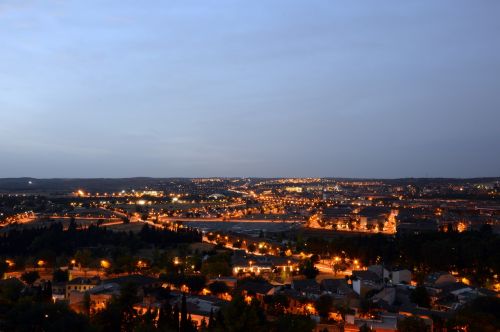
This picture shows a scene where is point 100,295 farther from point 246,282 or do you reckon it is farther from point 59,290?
point 246,282

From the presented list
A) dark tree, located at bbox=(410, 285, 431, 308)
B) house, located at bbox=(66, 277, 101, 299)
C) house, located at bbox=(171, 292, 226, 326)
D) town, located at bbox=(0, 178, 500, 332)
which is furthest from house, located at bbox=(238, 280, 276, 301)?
house, located at bbox=(66, 277, 101, 299)

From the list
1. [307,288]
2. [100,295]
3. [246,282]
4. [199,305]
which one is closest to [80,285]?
[100,295]

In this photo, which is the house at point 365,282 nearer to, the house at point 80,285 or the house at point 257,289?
the house at point 257,289

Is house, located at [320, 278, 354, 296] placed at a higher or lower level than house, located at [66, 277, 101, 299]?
higher

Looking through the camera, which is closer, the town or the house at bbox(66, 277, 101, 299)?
Answer: the town

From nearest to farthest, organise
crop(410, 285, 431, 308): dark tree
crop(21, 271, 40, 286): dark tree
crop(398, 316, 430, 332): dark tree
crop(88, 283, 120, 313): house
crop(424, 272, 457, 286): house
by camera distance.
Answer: crop(398, 316, 430, 332): dark tree < crop(88, 283, 120, 313): house < crop(410, 285, 431, 308): dark tree < crop(424, 272, 457, 286): house < crop(21, 271, 40, 286): dark tree

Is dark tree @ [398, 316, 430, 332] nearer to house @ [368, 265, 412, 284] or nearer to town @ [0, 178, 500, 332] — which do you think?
town @ [0, 178, 500, 332]

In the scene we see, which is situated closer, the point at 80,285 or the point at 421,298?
the point at 421,298

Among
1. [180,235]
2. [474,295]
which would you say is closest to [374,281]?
[474,295]

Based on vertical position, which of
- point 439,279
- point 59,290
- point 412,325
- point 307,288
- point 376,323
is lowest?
point 59,290

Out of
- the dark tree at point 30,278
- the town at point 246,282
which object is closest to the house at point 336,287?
the town at point 246,282

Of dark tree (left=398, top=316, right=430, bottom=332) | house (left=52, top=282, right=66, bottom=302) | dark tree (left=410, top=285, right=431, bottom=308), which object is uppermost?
dark tree (left=398, top=316, right=430, bottom=332)

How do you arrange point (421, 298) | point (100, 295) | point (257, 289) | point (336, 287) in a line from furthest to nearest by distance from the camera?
1. point (336, 287)
2. point (257, 289)
3. point (421, 298)
4. point (100, 295)
